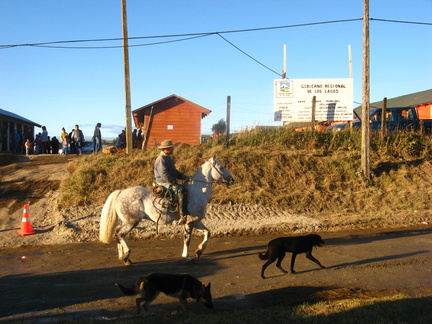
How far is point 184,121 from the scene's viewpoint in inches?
1378

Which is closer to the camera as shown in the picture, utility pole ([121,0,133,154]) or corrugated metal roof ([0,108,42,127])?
utility pole ([121,0,133,154])

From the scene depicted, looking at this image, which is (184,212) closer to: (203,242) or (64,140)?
(203,242)

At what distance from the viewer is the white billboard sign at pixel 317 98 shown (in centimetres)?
2158

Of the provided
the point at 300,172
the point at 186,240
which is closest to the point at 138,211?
the point at 186,240

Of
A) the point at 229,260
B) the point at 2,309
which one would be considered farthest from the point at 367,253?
the point at 2,309

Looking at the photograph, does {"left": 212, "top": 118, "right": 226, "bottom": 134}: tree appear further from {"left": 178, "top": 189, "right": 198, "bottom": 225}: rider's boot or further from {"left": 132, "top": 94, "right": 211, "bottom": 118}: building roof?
{"left": 178, "top": 189, "right": 198, "bottom": 225}: rider's boot

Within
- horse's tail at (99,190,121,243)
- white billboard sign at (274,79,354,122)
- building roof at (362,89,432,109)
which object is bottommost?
horse's tail at (99,190,121,243)

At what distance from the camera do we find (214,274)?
831 centimetres

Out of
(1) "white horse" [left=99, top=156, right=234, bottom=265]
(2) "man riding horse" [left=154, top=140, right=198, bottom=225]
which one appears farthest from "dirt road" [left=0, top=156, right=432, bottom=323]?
(2) "man riding horse" [left=154, top=140, right=198, bottom=225]

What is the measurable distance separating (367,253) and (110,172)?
9949 millimetres

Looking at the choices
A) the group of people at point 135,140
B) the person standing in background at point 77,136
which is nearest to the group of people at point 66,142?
the person standing in background at point 77,136

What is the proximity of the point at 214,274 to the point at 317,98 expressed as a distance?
15553 millimetres

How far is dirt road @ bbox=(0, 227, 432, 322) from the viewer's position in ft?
21.6

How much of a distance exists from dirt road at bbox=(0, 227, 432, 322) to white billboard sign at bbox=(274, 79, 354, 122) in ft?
36.1
